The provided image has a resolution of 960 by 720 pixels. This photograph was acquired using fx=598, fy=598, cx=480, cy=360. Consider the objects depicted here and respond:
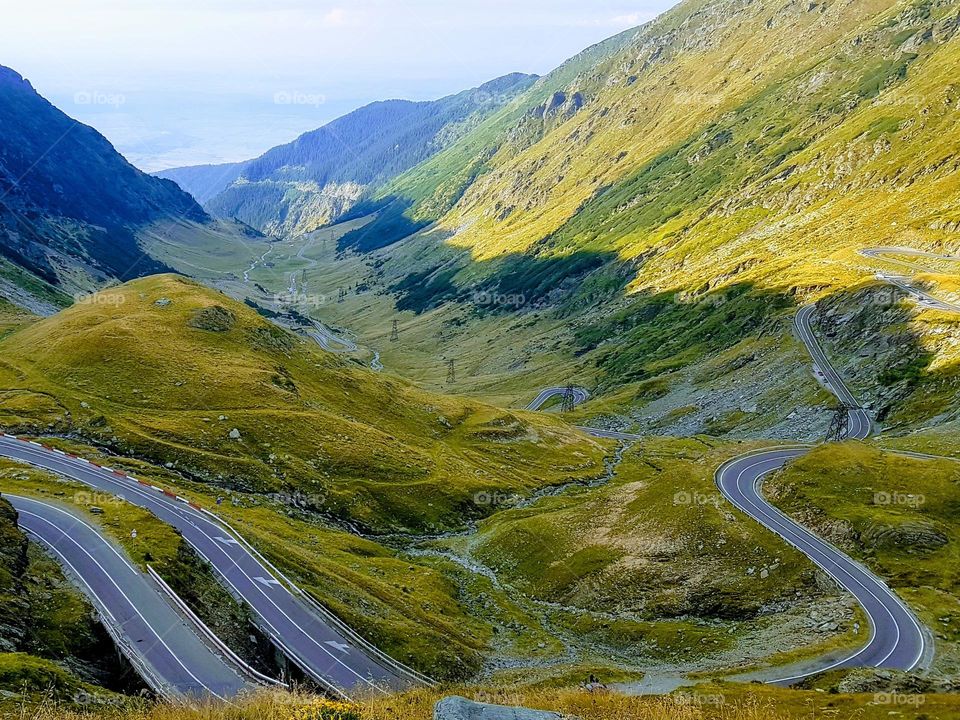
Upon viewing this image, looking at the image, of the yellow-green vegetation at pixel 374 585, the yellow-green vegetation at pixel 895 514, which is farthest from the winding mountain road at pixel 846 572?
the yellow-green vegetation at pixel 374 585

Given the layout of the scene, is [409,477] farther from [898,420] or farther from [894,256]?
[894,256]

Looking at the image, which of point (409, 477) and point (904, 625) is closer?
point (904, 625)

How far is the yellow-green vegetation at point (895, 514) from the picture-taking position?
54.7 meters

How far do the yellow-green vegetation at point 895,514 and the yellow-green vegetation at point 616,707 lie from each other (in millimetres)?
18459

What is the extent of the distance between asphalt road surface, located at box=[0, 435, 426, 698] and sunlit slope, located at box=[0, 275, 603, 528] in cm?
1462

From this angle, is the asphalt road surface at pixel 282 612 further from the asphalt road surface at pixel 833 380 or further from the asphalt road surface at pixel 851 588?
the asphalt road surface at pixel 833 380

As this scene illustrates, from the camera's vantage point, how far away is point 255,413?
9056cm

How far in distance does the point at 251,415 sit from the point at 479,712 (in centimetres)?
7443

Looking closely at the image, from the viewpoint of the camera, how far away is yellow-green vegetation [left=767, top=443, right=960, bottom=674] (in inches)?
2152

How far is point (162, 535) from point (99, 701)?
906 inches

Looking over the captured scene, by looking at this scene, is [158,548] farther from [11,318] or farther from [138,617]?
[11,318]

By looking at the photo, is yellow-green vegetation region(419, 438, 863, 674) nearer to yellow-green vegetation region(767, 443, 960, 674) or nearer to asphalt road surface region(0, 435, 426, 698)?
yellow-green vegetation region(767, 443, 960, 674)

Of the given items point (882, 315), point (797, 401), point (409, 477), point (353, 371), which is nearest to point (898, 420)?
point (797, 401)

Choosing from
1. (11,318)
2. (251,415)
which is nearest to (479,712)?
(251,415)
